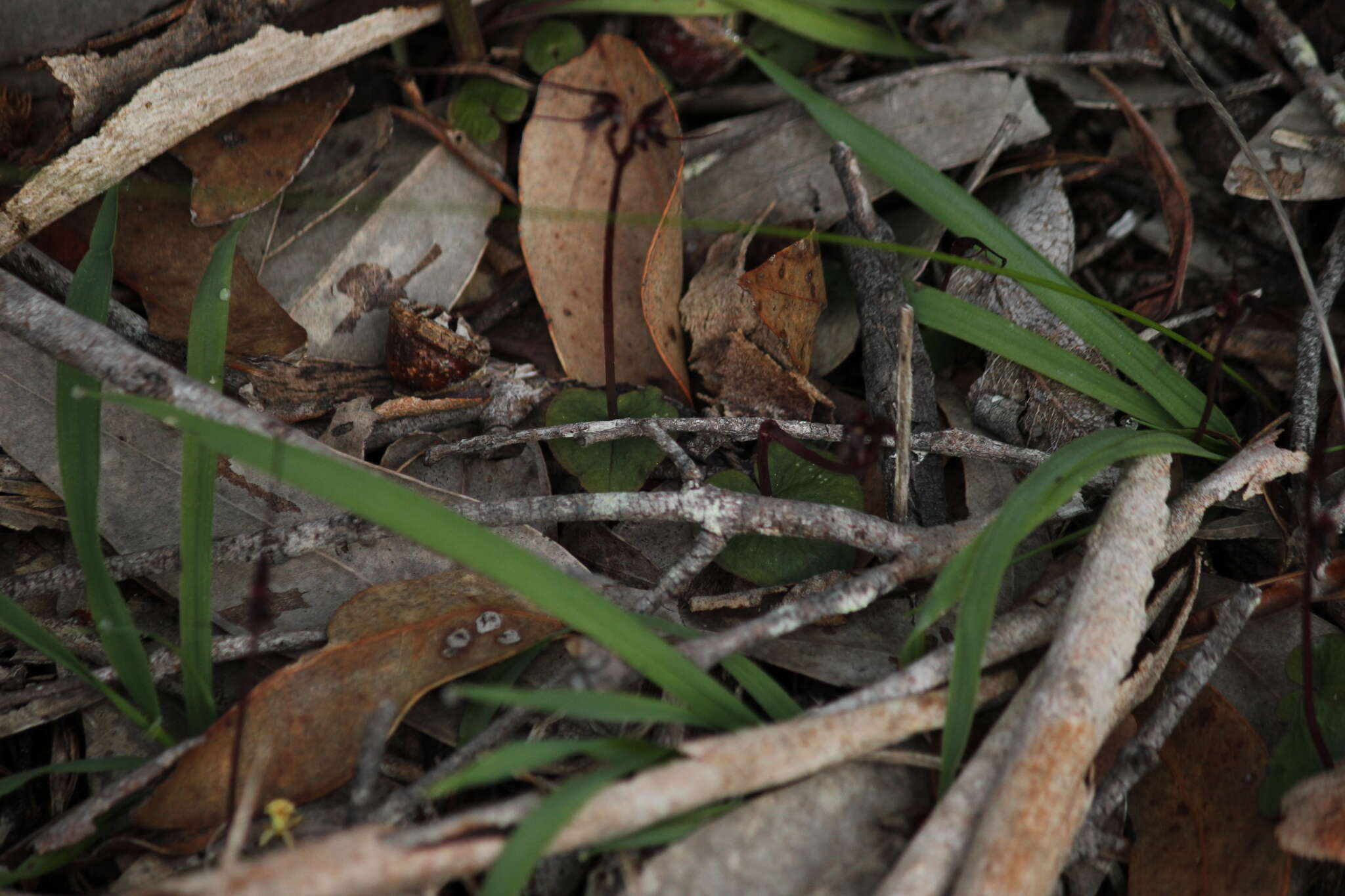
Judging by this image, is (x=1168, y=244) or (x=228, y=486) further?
(x=1168, y=244)

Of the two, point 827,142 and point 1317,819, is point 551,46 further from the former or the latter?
point 1317,819

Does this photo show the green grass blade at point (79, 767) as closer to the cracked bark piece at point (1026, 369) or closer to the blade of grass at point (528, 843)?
the blade of grass at point (528, 843)

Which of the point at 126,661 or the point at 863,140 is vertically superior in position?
the point at 863,140

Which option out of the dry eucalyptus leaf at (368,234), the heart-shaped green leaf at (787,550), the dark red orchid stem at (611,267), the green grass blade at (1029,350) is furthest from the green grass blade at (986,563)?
the dry eucalyptus leaf at (368,234)

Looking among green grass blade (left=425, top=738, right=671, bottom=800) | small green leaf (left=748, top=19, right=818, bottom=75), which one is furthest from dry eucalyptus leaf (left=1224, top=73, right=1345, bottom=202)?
green grass blade (left=425, top=738, right=671, bottom=800)

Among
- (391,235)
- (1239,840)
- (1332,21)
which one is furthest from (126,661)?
(1332,21)

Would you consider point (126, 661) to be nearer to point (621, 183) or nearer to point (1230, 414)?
point (621, 183)
